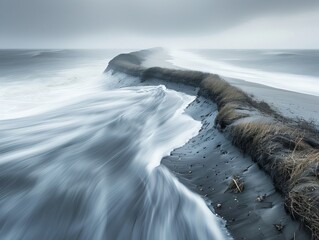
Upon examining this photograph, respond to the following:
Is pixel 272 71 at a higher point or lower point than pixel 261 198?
lower

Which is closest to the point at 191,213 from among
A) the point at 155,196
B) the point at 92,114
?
the point at 155,196

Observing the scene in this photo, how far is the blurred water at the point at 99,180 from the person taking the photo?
25.7 ft

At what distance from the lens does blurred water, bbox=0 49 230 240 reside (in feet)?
25.7

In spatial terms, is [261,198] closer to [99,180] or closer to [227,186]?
[227,186]

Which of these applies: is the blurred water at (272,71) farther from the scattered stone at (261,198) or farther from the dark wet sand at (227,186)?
the scattered stone at (261,198)

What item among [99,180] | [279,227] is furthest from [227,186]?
[99,180]

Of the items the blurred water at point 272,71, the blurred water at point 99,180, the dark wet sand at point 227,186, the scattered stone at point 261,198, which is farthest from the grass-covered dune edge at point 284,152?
the blurred water at point 272,71

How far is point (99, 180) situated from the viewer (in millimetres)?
10602

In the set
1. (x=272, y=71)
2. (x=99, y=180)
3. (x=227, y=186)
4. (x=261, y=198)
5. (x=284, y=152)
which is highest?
(x=284, y=152)

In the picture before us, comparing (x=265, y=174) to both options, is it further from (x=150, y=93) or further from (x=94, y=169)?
(x=150, y=93)

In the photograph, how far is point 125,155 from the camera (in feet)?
42.2

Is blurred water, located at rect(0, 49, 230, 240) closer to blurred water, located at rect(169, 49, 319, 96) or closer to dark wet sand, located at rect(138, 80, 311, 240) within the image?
dark wet sand, located at rect(138, 80, 311, 240)

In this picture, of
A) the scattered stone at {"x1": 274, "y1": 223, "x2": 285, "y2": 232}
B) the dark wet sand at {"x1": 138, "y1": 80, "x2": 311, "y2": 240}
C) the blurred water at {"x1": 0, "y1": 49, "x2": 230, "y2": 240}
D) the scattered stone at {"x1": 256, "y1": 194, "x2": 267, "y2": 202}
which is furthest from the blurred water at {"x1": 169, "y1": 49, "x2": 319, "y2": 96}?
the scattered stone at {"x1": 274, "y1": 223, "x2": 285, "y2": 232}

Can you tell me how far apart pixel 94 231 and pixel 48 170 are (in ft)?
15.5
